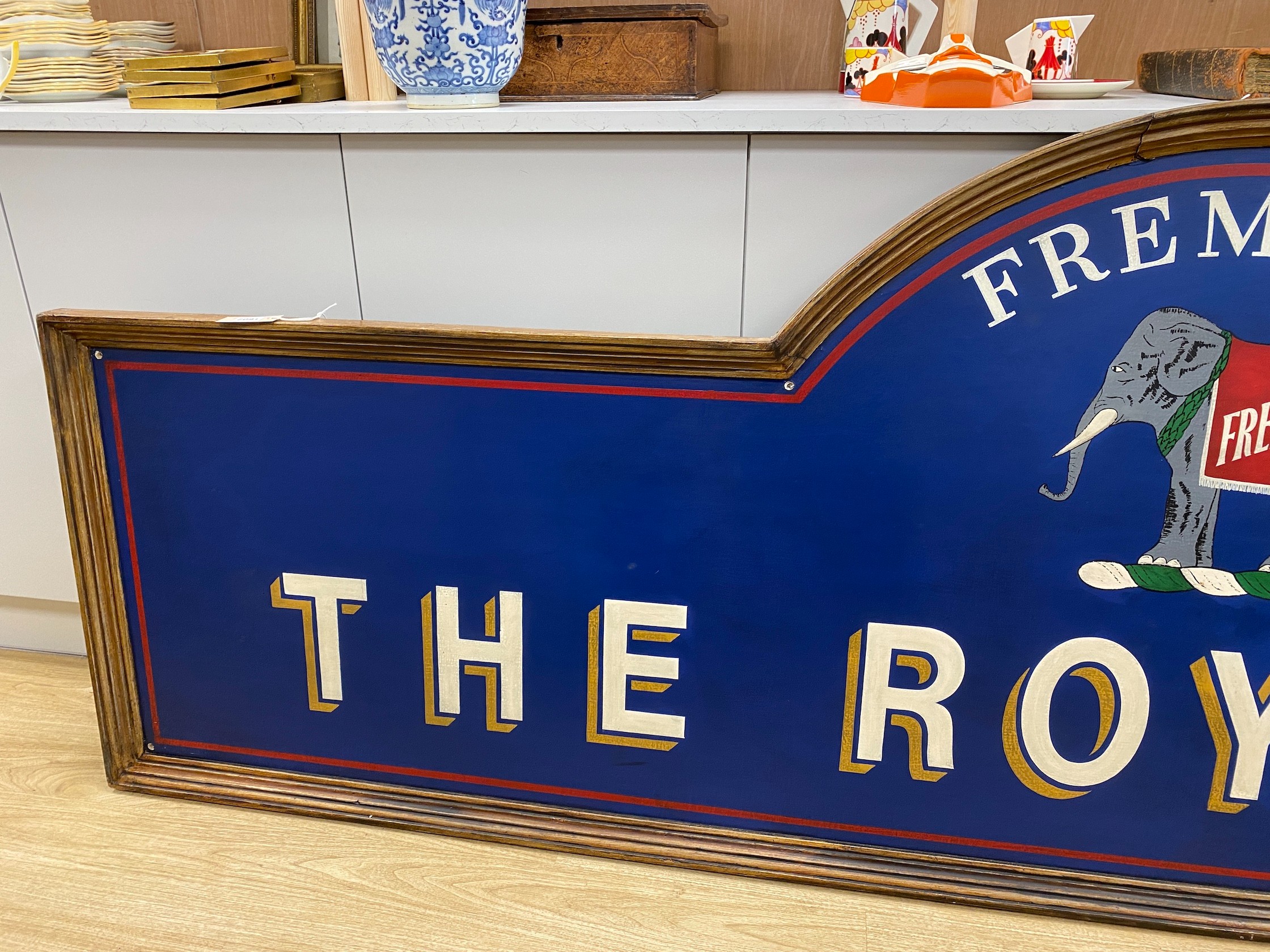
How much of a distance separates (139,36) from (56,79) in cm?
17

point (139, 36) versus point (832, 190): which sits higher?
point (139, 36)

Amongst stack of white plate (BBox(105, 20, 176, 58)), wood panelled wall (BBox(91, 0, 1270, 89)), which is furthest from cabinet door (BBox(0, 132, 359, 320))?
wood panelled wall (BBox(91, 0, 1270, 89))

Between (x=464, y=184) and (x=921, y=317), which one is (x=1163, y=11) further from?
(x=464, y=184)

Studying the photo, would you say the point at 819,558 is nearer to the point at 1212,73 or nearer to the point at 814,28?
the point at 1212,73

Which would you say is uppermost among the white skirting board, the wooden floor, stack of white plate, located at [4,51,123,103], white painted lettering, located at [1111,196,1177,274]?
stack of white plate, located at [4,51,123,103]

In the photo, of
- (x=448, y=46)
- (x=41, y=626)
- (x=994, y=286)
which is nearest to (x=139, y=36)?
(x=448, y=46)

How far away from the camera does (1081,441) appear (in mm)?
976

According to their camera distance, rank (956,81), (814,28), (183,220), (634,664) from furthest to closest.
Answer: (814,28) < (183,220) < (634,664) < (956,81)

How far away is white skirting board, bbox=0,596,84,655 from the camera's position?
156 centimetres

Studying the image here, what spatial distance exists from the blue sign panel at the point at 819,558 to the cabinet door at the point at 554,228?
163 millimetres

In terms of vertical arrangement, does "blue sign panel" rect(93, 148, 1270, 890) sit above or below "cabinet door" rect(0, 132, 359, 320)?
below

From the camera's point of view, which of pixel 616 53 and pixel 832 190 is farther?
pixel 616 53

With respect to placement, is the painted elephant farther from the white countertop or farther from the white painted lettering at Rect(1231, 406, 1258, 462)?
the white countertop

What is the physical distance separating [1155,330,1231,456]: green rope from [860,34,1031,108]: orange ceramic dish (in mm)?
363
